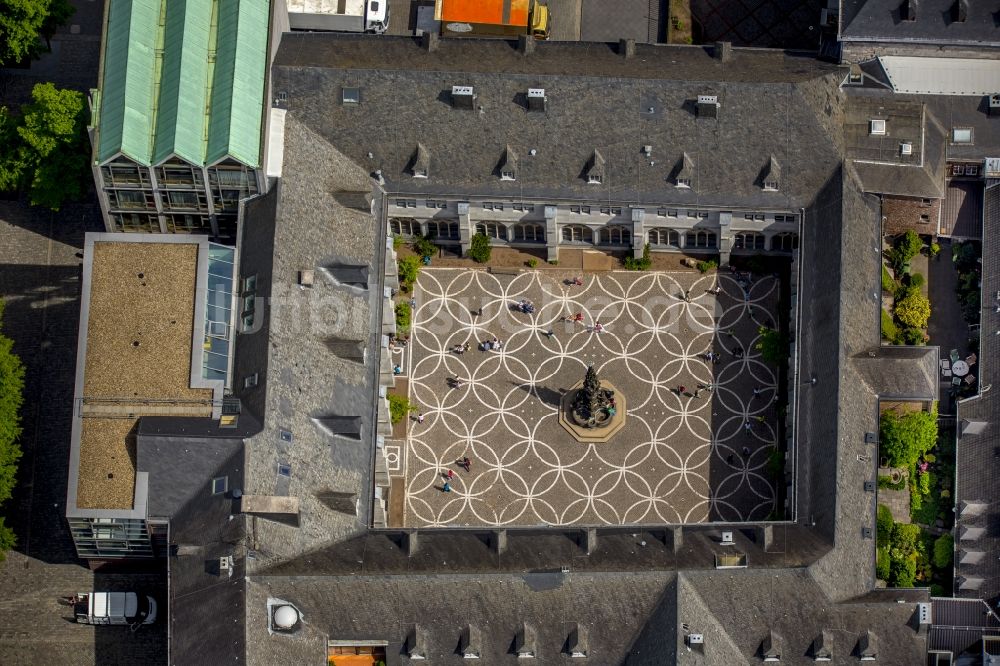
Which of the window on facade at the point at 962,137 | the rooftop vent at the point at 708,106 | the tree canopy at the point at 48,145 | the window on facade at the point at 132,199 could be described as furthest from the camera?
the window on facade at the point at 962,137

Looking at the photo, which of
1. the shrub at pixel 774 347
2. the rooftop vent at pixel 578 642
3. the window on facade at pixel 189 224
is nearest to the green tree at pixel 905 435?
the shrub at pixel 774 347

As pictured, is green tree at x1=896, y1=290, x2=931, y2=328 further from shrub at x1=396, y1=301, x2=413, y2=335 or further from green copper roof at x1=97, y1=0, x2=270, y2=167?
green copper roof at x1=97, y1=0, x2=270, y2=167

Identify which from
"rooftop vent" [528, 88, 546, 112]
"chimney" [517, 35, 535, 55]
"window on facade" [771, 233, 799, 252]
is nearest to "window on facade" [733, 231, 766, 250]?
"window on facade" [771, 233, 799, 252]

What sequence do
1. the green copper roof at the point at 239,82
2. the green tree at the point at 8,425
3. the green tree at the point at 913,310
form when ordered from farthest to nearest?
the green tree at the point at 913,310, the green tree at the point at 8,425, the green copper roof at the point at 239,82

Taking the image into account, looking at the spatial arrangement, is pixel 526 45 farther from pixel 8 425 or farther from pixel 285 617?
pixel 8 425

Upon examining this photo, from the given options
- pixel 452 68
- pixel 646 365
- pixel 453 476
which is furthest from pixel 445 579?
pixel 452 68

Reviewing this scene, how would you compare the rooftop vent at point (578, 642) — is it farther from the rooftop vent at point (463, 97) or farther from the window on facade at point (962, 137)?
the window on facade at point (962, 137)

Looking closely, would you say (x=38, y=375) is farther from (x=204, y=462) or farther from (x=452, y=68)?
(x=452, y=68)
